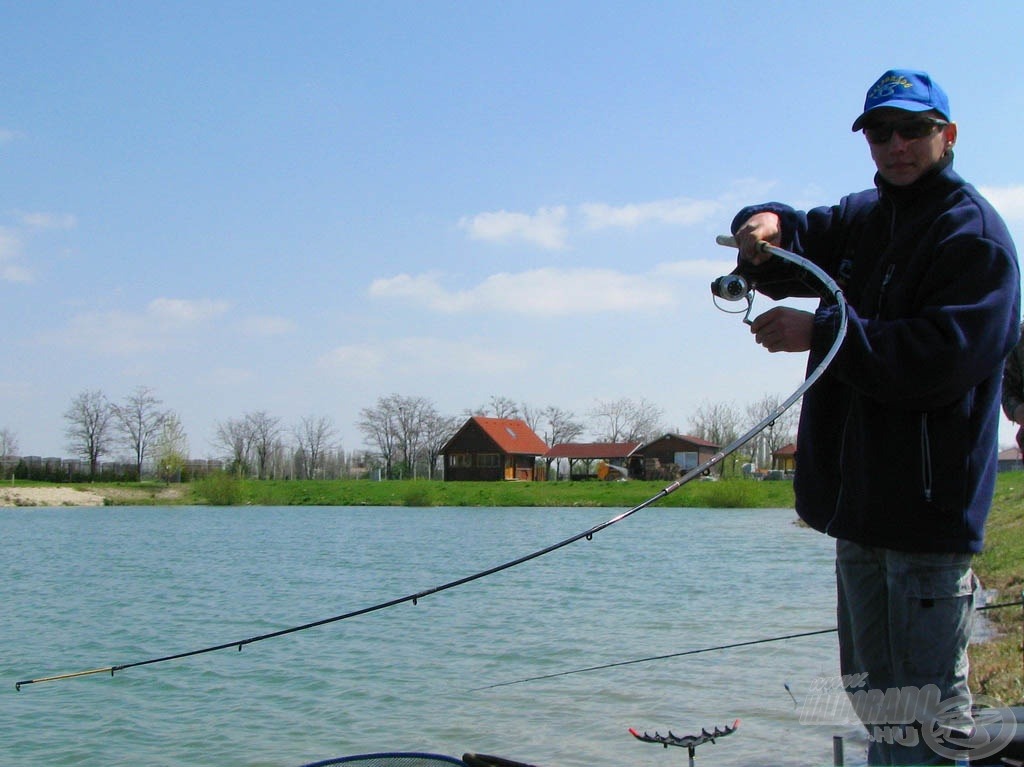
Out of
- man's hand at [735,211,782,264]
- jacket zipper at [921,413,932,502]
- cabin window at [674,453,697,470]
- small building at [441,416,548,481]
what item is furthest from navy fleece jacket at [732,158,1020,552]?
small building at [441,416,548,481]

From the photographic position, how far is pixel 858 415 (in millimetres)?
2271

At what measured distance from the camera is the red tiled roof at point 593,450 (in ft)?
255

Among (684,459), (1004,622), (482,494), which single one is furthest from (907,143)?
(684,459)

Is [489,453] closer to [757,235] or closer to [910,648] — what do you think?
[757,235]

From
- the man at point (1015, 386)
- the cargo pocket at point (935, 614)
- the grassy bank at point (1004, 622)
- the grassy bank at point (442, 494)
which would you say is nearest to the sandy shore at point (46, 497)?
the grassy bank at point (442, 494)

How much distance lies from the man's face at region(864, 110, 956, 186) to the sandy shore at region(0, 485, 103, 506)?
6003 centimetres

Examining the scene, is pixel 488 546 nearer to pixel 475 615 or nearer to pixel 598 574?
pixel 598 574

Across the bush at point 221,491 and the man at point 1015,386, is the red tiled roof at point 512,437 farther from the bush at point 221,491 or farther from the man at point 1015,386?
the man at point 1015,386

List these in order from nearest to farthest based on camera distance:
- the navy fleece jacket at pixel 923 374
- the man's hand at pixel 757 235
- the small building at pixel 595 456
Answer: the navy fleece jacket at pixel 923 374 → the man's hand at pixel 757 235 → the small building at pixel 595 456

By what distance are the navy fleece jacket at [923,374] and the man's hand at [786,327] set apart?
26 millimetres

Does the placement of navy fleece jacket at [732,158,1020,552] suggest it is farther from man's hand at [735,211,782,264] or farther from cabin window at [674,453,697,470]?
cabin window at [674,453,697,470]

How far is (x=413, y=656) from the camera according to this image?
11.3m

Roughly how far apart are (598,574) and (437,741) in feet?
37.8

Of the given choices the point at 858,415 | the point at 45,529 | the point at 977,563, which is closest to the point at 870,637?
the point at 858,415
